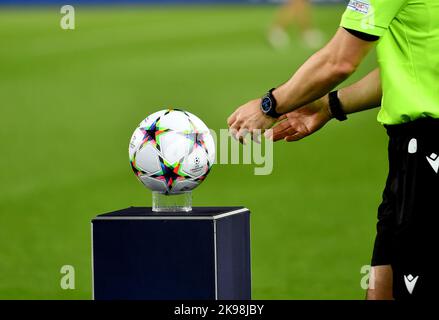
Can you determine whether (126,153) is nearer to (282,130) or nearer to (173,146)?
(173,146)

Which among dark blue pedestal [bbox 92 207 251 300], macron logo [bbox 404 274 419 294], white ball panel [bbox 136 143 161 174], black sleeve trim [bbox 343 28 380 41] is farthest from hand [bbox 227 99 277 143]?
macron logo [bbox 404 274 419 294]

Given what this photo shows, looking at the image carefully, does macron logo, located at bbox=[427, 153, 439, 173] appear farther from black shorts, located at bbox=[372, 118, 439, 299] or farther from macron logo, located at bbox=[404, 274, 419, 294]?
macron logo, located at bbox=[404, 274, 419, 294]

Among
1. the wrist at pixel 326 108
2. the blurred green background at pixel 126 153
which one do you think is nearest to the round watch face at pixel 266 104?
the wrist at pixel 326 108

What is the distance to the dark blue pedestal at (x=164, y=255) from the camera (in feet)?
15.1

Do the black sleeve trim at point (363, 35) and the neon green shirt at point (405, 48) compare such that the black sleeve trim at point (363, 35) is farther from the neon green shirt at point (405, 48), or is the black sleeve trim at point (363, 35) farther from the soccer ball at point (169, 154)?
the soccer ball at point (169, 154)

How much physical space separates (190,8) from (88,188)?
16.5m

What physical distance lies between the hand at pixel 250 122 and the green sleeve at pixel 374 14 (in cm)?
59

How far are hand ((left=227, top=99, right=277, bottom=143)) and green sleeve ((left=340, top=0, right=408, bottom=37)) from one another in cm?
59

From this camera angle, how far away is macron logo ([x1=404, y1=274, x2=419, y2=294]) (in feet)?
13.6

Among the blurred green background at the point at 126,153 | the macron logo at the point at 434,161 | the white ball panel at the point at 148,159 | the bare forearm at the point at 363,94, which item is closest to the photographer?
the macron logo at the point at 434,161

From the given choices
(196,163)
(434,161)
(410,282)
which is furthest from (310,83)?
(196,163)

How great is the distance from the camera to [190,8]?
88.6 ft

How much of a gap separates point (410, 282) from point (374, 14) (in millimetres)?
1032
